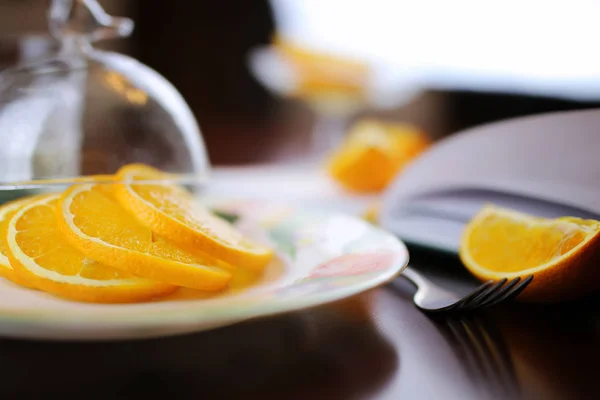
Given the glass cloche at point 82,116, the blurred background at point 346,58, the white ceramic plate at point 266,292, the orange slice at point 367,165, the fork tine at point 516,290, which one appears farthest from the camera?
the blurred background at point 346,58

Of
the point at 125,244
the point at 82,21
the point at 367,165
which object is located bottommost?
the point at 367,165

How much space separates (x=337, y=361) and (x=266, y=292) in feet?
0.22

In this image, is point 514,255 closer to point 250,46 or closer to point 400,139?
point 400,139

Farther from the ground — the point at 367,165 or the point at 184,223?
the point at 184,223

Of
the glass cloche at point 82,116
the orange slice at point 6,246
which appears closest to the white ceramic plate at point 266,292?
the orange slice at point 6,246

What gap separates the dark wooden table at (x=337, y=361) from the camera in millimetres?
322

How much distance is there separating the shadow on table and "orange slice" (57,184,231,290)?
4cm

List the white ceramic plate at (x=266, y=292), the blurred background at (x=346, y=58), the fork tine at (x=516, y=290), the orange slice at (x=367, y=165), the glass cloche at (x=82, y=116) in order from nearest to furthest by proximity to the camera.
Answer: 1. the white ceramic plate at (x=266, y=292)
2. the fork tine at (x=516, y=290)
3. the glass cloche at (x=82, y=116)
4. the orange slice at (x=367, y=165)
5. the blurred background at (x=346, y=58)

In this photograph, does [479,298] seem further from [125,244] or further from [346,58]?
[346,58]

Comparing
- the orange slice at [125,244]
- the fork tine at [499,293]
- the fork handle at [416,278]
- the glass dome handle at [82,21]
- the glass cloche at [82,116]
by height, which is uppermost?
the glass dome handle at [82,21]

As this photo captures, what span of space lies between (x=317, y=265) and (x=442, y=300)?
0.11m

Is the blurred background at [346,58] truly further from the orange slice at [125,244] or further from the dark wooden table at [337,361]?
the dark wooden table at [337,361]

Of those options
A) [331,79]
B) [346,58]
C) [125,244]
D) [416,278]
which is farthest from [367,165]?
[346,58]

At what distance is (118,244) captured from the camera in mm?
424
